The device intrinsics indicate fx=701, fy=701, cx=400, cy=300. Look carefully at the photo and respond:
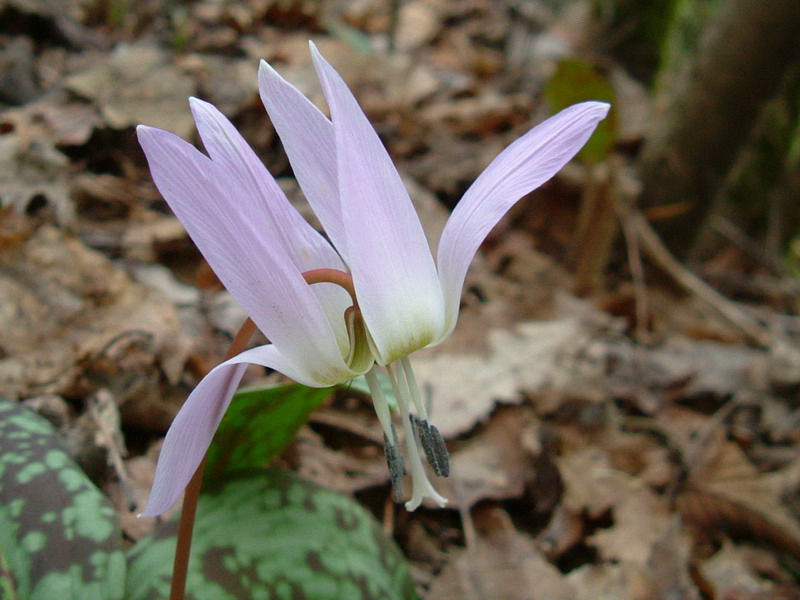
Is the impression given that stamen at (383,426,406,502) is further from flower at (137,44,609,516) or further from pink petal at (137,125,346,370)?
pink petal at (137,125,346,370)

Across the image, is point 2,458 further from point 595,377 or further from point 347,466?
point 595,377

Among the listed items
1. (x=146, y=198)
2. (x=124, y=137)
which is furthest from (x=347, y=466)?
(x=124, y=137)

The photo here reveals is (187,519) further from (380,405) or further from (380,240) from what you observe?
(380,240)

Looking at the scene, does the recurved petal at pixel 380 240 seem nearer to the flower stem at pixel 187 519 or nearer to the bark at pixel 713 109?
the flower stem at pixel 187 519

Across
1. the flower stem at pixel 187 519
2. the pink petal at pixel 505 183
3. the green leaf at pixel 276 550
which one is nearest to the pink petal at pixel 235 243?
the flower stem at pixel 187 519

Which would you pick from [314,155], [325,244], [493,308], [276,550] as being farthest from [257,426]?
[493,308]

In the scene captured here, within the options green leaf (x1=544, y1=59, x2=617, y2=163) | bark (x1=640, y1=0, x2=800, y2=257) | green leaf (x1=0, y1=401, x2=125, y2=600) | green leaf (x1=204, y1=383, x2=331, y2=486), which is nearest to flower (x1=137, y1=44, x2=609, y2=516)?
green leaf (x1=204, y1=383, x2=331, y2=486)
